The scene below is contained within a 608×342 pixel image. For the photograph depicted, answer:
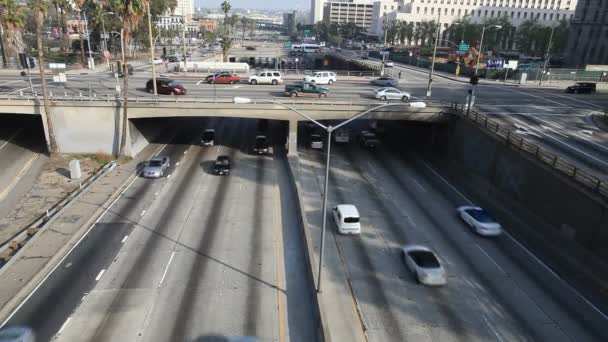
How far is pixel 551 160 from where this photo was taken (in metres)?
31.6

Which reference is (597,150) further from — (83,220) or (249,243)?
(83,220)

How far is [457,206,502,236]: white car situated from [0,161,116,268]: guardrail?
31845 millimetres

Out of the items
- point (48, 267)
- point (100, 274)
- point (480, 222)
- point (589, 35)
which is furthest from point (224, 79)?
point (589, 35)

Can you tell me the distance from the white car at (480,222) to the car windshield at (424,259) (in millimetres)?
7663

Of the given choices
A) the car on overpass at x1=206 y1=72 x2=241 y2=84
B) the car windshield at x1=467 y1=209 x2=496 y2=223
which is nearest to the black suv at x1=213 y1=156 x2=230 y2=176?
the car windshield at x1=467 y1=209 x2=496 y2=223

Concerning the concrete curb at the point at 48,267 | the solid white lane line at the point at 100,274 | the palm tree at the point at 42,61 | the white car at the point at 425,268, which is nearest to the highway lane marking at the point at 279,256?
the white car at the point at 425,268

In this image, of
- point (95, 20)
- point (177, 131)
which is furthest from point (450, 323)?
point (95, 20)

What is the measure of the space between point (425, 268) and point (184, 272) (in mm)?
14802

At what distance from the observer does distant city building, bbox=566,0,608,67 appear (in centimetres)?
10312

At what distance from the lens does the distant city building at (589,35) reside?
338 ft

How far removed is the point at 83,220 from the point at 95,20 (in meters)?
79.1

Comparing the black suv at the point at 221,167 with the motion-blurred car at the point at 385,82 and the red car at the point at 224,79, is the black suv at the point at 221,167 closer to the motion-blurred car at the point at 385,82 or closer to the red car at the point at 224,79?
the red car at the point at 224,79

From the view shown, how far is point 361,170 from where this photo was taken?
151 feet

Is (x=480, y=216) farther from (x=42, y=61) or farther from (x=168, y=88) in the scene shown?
(x=42, y=61)
